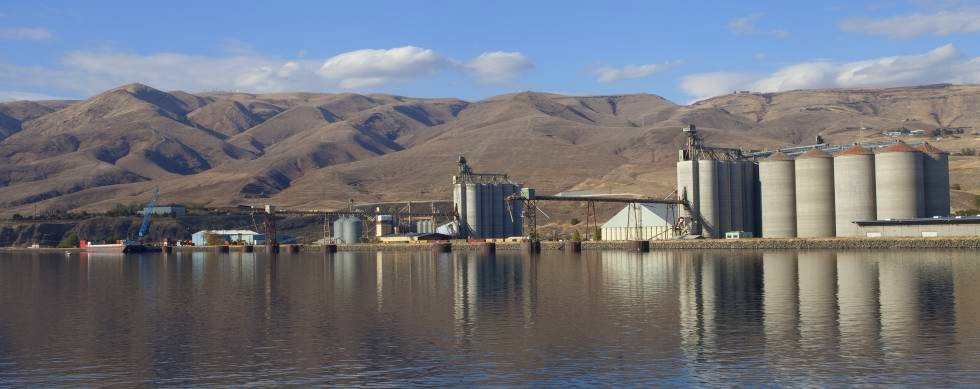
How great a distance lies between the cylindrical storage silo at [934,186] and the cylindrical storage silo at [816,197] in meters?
12.9

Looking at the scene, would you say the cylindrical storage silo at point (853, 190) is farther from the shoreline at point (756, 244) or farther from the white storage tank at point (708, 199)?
the white storage tank at point (708, 199)

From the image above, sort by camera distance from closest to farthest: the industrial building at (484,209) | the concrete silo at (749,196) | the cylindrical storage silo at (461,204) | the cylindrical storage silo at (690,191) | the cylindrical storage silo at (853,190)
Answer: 1. the cylindrical storage silo at (853,190)
2. the cylindrical storage silo at (690,191)
3. the concrete silo at (749,196)
4. the industrial building at (484,209)
5. the cylindrical storage silo at (461,204)

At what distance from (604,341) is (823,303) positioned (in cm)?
2016

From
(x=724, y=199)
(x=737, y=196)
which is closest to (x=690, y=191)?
(x=724, y=199)

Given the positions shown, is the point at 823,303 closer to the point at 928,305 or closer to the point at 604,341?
the point at 928,305

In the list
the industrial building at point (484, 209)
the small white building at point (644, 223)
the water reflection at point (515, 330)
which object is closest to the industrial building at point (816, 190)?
the small white building at point (644, 223)

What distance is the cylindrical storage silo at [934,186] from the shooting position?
138m

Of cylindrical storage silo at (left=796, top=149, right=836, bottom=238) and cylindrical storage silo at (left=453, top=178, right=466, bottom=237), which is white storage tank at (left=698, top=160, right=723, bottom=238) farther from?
cylindrical storage silo at (left=453, top=178, right=466, bottom=237)

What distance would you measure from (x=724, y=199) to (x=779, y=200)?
926cm

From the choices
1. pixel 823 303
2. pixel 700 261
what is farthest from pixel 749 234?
pixel 823 303

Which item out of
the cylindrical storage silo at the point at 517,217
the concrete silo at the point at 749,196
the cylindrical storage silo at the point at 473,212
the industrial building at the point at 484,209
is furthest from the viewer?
the cylindrical storage silo at the point at 517,217

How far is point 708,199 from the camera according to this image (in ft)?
518

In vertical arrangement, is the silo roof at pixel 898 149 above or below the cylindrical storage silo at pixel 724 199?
above

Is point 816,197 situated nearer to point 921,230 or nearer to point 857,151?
point 857,151
